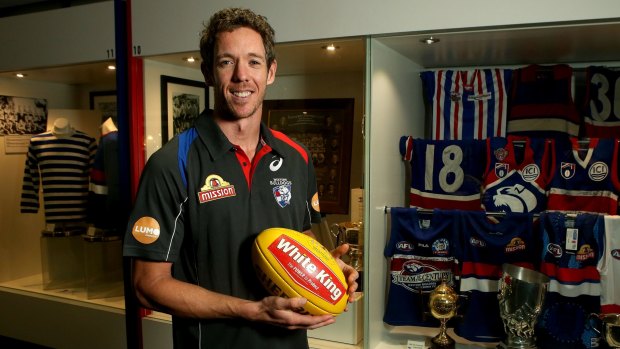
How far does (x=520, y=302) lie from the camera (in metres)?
2.11

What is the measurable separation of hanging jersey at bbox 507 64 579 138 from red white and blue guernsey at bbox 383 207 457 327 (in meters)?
0.65

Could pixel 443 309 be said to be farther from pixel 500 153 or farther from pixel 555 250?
pixel 500 153

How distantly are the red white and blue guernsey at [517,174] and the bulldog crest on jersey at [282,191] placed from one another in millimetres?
1360

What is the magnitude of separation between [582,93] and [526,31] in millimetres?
848

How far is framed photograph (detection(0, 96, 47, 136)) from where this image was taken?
3.43 metres

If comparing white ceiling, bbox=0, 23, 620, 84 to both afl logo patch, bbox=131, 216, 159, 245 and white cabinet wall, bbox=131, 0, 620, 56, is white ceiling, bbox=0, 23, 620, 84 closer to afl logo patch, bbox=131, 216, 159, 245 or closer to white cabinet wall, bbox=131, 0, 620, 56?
white cabinet wall, bbox=131, 0, 620, 56

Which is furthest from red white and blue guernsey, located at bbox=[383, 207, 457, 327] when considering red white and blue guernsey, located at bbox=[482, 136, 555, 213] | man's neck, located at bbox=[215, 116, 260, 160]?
man's neck, located at bbox=[215, 116, 260, 160]

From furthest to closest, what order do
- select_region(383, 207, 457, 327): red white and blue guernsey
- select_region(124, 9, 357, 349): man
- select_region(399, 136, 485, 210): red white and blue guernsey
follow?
select_region(399, 136, 485, 210): red white and blue guernsey → select_region(383, 207, 457, 327): red white and blue guernsey → select_region(124, 9, 357, 349): man

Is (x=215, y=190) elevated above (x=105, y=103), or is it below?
below

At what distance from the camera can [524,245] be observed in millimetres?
2309

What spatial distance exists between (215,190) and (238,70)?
0.32 m

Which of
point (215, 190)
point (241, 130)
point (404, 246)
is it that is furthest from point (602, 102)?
point (215, 190)

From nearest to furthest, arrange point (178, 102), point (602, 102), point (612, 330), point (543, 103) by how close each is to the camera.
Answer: point (612, 330) < point (602, 102) < point (543, 103) < point (178, 102)

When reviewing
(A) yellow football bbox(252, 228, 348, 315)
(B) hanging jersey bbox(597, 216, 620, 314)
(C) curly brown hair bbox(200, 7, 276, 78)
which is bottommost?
(B) hanging jersey bbox(597, 216, 620, 314)
